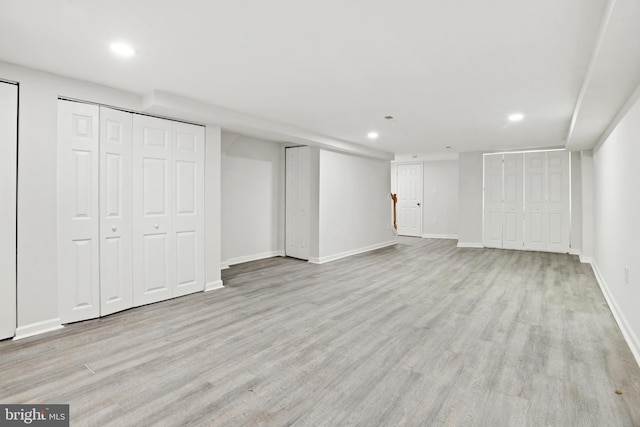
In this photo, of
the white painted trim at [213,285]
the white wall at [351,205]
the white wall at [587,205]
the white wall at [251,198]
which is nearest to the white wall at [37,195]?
the white painted trim at [213,285]

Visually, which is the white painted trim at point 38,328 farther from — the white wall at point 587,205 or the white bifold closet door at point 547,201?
the white bifold closet door at point 547,201

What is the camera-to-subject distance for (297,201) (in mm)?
6652

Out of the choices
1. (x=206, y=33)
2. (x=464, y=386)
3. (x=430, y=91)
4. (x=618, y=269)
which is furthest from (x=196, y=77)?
(x=618, y=269)

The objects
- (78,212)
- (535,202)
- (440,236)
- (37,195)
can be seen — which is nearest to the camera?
(37,195)

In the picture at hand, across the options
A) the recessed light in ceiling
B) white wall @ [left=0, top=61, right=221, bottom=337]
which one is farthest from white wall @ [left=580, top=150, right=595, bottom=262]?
white wall @ [left=0, top=61, right=221, bottom=337]

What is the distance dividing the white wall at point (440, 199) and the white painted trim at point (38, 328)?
9308 millimetres

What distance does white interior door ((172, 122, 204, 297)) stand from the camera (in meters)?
4.04

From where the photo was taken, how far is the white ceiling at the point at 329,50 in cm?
198

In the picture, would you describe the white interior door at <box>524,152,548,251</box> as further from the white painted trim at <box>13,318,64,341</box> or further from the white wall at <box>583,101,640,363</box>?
the white painted trim at <box>13,318,64,341</box>

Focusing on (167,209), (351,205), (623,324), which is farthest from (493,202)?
(167,209)

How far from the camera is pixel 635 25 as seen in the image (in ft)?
5.66

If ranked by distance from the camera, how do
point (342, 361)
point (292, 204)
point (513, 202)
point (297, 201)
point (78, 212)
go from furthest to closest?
point (513, 202), point (292, 204), point (297, 201), point (78, 212), point (342, 361)

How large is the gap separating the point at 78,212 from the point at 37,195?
348 mm

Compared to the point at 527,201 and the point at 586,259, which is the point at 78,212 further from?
the point at 527,201
